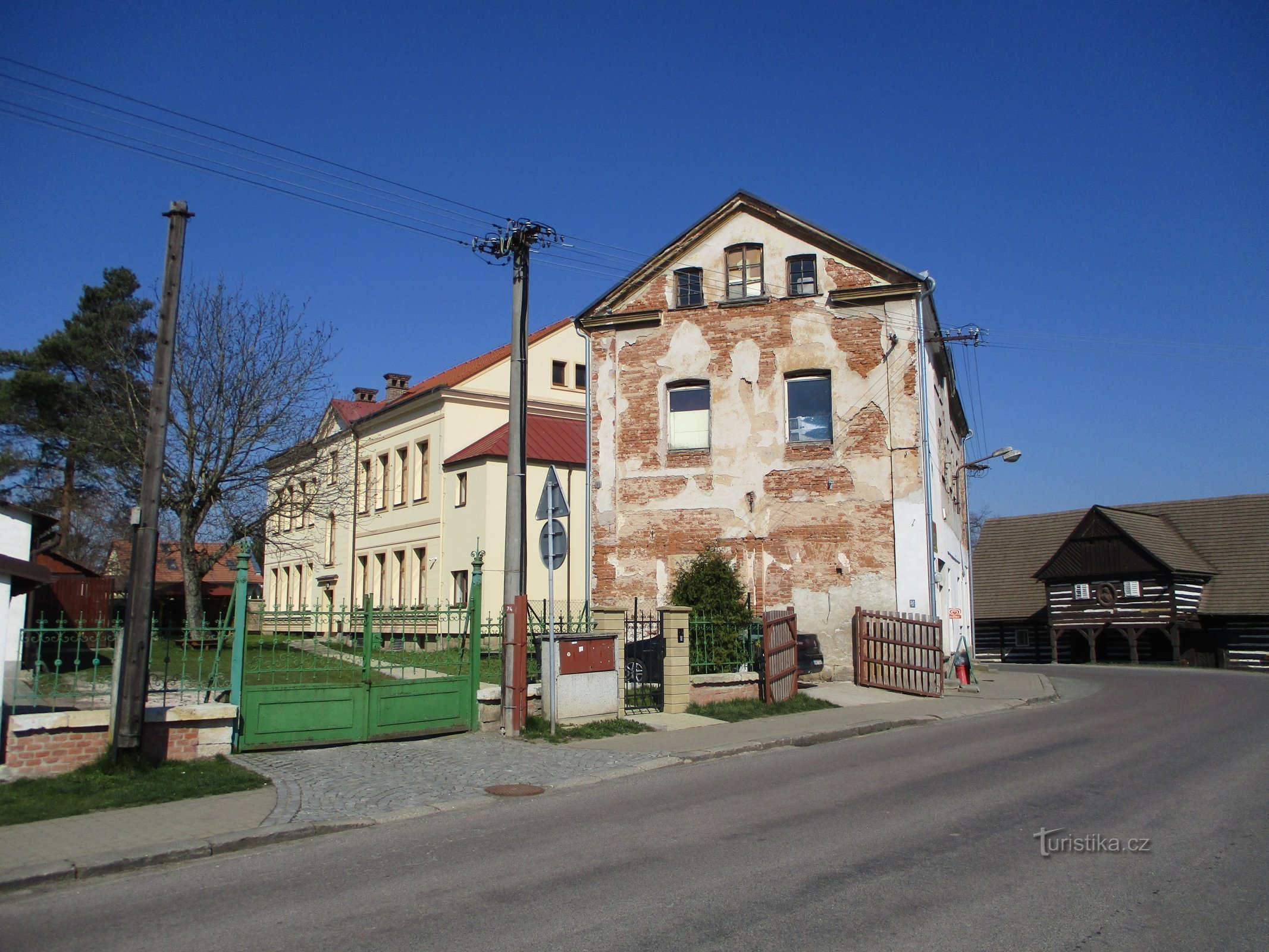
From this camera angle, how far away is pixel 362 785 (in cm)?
1016

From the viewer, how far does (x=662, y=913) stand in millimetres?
5836

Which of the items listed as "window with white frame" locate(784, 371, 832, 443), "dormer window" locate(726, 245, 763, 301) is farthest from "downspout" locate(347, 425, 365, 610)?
"window with white frame" locate(784, 371, 832, 443)

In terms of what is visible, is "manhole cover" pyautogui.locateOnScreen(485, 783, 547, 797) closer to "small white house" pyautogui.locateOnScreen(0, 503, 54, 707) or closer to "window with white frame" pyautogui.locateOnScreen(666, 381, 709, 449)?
"small white house" pyautogui.locateOnScreen(0, 503, 54, 707)

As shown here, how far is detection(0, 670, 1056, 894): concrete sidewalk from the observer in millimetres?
7668

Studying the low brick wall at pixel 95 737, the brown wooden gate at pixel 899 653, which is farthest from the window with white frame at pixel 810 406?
the low brick wall at pixel 95 737

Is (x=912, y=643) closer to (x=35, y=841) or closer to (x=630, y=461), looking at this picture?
(x=630, y=461)

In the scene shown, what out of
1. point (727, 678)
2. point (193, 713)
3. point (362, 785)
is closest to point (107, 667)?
point (193, 713)

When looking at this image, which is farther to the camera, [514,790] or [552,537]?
[552,537]

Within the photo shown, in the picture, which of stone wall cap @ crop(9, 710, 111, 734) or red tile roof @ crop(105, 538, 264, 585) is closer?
stone wall cap @ crop(9, 710, 111, 734)

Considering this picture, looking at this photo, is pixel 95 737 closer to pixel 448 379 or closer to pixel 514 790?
pixel 514 790

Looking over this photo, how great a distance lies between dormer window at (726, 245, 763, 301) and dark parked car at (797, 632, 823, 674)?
8317 mm

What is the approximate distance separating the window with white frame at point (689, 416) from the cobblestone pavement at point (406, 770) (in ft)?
40.1

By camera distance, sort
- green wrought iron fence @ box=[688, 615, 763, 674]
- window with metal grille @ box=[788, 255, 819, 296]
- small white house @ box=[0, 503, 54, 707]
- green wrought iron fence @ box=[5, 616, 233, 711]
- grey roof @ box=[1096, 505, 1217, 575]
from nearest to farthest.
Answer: small white house @ box=[0, 503, 54, 707] < green wrought iron fence @ box=[5, 616, 233, 711] < green wrought iron fence @ box=[688, 615, 763, 674] < window with metal grille @ box=[788, 255, 819, 296] < grey roof @ box=[1096, 505, 1217, 575]

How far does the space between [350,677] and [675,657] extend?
5.16 meters
